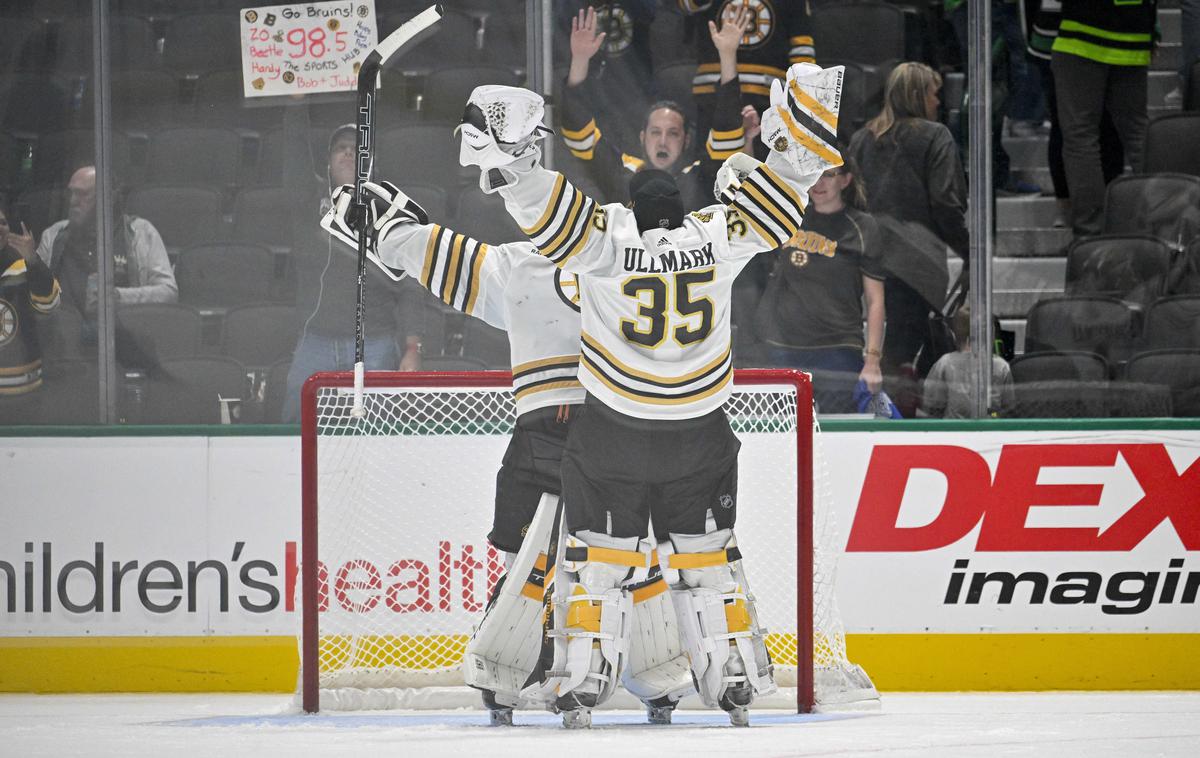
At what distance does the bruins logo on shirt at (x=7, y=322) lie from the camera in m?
5.14

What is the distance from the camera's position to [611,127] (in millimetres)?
5020

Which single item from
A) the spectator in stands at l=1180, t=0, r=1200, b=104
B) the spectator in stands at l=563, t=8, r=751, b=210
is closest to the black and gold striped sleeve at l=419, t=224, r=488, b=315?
the spectator in stands at l=563, t=8, r=751, b=210

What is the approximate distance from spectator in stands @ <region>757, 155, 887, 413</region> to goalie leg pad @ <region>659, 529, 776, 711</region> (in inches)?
47.1

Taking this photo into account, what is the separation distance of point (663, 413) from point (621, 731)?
0.76 metres

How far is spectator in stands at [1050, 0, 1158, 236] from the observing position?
5191mm

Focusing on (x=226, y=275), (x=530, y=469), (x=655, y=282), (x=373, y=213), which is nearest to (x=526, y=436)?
(x=530, y=469)

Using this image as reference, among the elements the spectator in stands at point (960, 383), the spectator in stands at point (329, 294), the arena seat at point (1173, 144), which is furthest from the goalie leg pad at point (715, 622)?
the arena seat at point (1173, 144)

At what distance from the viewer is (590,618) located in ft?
12.3

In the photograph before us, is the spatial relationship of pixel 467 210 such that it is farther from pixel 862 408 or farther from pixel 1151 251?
pixel 1151 251

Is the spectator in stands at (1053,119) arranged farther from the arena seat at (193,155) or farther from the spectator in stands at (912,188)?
the arena seat at (193,155)


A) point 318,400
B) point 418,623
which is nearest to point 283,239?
point 318,400

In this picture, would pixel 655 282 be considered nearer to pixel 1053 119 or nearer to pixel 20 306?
pixel 1053 119

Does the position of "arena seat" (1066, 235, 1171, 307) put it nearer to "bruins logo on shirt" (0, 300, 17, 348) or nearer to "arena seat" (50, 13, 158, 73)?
"arena seat" (50, 13, 158, 73)

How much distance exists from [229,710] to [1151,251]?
3.12 metres
